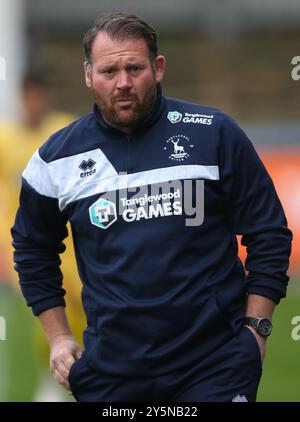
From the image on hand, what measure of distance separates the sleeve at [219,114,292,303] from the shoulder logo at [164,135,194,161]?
149mm

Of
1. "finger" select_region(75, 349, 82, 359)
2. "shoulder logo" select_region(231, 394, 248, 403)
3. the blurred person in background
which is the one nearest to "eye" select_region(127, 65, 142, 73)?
"finger" select_region(75, 349, 82, 359)

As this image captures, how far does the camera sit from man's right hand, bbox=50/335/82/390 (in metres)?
5.29

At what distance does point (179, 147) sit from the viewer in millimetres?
5176

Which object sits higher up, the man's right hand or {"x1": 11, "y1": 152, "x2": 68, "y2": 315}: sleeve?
{"x1": 11, "y1": 152, "x2": 68, "y2": 315}: sleeve

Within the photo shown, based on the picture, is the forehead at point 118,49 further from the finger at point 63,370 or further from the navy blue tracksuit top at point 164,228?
the finger at point 63,370

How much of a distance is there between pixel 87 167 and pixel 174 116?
44 centimetres

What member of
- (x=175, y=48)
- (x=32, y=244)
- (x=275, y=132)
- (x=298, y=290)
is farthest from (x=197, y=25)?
(x=32, y=244)

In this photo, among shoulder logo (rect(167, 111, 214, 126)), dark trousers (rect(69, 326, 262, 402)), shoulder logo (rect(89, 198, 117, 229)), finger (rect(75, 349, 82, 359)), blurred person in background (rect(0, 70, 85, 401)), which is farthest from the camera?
blurred person in background (rect(0, 70, 85, 401))

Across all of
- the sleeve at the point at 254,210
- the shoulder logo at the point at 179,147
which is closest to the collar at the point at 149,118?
the shoulder logo at the point at 179,147

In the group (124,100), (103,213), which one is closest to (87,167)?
(103,213)

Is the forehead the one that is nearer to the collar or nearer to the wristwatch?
the collar

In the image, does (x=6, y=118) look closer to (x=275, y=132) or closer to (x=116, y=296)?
(x=275, y=132)
